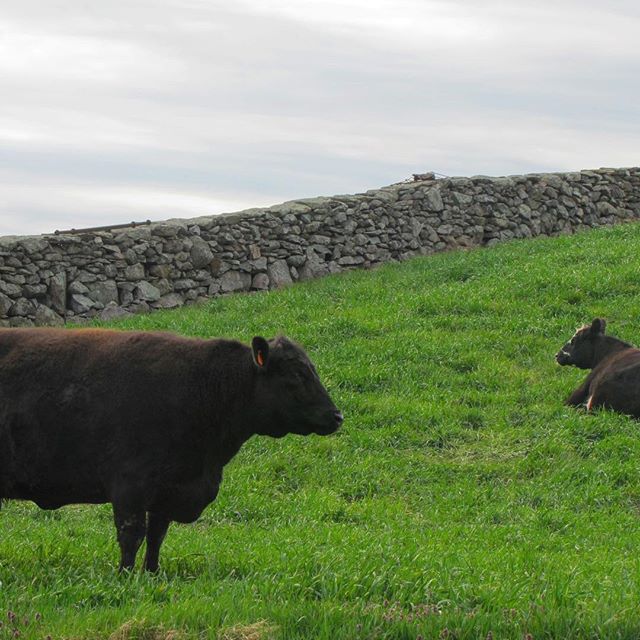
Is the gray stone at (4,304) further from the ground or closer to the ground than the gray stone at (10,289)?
closer to the ground

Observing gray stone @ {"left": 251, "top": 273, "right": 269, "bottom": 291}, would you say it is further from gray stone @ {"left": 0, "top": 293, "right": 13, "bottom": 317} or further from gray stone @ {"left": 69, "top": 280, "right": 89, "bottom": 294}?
gray stone @ {"left": 0, "top": 293, "right": 13, "bottom": 317}

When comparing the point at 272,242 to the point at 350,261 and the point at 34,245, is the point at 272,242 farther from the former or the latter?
the point at 34,245

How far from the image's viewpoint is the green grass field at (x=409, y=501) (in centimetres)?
707

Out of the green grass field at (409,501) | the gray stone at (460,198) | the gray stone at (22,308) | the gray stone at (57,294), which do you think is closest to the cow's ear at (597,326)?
the green grass field at (409,501)

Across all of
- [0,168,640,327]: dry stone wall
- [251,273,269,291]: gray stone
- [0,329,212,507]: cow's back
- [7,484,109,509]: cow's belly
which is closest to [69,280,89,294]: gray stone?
[0,168,640,327]: dry stone wall

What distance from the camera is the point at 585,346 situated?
53.1 ft

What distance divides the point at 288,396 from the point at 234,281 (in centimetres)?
1556

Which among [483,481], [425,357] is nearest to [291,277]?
[425,357]

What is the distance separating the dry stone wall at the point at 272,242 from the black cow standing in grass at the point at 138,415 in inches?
527

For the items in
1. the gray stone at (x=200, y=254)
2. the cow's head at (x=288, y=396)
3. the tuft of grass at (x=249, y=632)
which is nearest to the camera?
the tuft of grass at (x=249, y=632)

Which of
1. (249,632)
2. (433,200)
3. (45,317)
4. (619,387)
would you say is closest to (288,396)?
(249,632)

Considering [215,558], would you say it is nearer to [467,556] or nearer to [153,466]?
[153,466]

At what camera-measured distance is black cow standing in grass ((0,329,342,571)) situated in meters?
8.19

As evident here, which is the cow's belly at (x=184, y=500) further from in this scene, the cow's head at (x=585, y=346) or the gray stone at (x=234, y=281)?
the gray stone at (x=234, y=281)
